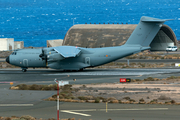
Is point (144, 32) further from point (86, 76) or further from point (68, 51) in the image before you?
point (68, 51)

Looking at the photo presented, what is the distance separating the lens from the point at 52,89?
99.9 feet

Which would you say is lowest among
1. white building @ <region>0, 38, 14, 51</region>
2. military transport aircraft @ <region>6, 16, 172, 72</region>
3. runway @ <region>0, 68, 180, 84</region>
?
runway @ <region>0, 68, 180, 84</region>

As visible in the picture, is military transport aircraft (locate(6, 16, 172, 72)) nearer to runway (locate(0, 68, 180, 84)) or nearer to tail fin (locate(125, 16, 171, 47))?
tail fin (locate(125, 16, 171, 47))

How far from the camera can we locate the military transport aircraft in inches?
1799

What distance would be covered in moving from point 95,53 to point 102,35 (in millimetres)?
31043

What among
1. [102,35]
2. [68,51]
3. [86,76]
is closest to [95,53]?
Result: [68,51]

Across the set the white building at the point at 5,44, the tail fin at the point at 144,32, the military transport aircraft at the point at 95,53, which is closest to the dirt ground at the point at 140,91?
the military transport aircraft at the point at 95,53

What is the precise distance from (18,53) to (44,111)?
30.4 metres

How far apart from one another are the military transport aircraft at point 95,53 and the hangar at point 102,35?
27.3m

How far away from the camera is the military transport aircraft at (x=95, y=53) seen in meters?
45.7

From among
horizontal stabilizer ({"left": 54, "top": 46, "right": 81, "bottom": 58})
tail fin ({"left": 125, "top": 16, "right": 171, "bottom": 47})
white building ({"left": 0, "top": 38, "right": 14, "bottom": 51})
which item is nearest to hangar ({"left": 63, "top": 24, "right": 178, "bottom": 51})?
white building ({"left": 0, "top": 38, "right": 14, "bottom": 51})

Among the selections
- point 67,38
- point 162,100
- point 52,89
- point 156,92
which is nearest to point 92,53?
point 52,89

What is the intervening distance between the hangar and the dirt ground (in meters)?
41.5

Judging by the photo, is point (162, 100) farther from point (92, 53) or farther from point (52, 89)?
point (92, 53)
